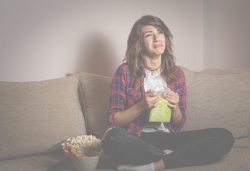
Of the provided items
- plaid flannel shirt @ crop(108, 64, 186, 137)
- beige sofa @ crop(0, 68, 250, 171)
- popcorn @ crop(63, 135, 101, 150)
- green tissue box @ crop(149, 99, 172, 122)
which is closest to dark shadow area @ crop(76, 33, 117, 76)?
beige sofa @ crop(0, 68, 250, 171)

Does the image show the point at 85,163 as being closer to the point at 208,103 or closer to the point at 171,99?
the point at 171,99

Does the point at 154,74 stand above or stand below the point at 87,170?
above

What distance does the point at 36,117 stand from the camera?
2008 millimetres

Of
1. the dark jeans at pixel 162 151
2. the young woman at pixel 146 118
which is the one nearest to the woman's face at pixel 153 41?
the young woman at pixel 146 118

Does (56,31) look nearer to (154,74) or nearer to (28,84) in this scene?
(28,84)

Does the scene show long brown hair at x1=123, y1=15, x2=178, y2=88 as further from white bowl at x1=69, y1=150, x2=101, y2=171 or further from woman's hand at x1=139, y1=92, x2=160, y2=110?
white bowl at x1=69, y1=150, x2=101, y2=171

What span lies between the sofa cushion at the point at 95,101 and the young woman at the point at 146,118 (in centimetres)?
24

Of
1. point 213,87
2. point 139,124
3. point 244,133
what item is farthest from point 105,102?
point 244,133

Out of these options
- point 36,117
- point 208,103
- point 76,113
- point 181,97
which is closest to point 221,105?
point 208,103

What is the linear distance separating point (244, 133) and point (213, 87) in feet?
1.07

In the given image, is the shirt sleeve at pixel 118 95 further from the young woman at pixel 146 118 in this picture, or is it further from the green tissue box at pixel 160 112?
the green tissue box at pixel 160 112

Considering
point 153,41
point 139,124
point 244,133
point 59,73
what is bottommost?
point 244,133

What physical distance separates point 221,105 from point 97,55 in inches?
35.4

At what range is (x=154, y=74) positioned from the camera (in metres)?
2.08
